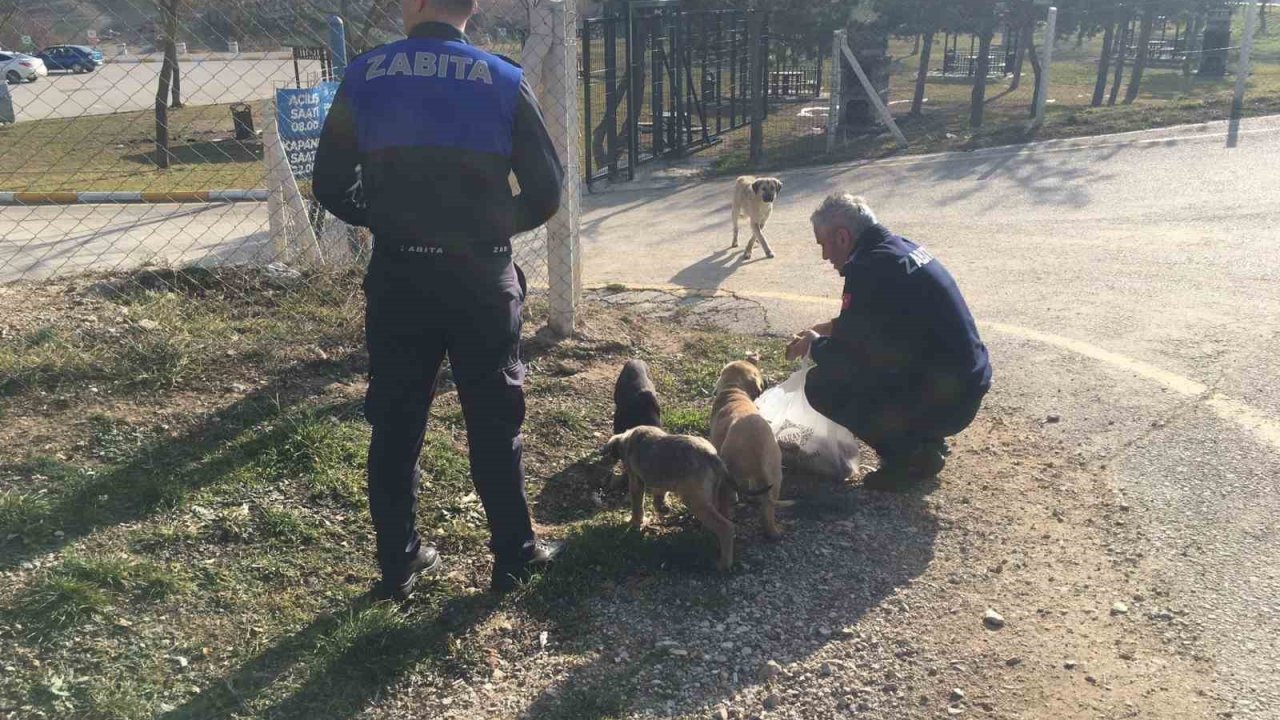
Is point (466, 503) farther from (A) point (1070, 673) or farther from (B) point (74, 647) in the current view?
(A) point (1070, 673)

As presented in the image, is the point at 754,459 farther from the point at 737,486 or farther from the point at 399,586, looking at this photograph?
the point at 399,586

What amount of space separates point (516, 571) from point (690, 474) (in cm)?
76

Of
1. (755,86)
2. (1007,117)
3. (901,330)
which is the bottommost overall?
(901,330)

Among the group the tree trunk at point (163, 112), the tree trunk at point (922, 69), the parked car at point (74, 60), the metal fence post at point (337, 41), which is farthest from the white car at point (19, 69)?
the tree trunk at point (922, 69)

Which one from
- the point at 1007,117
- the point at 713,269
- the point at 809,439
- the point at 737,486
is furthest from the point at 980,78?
the point at 737,486

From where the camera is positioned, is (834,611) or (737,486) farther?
(737,486)

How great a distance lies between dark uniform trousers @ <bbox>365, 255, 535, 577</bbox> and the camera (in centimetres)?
311

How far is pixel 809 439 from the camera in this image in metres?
4.61

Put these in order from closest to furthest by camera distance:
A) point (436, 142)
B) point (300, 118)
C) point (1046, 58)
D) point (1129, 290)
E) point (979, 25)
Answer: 1. point (436, 142)
2. point (300, 118)
3. point (1129, 290)
4. point (1046, 58)
5. point (979, 25)

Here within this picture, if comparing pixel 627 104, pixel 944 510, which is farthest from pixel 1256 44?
pixel 944 510

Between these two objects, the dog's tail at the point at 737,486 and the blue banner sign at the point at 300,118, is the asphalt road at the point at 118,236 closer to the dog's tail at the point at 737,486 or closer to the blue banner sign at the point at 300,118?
the blue banner sign at the point at 300,118

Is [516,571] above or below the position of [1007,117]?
below

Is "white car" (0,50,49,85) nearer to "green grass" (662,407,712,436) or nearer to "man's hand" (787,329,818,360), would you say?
"green grass" (662,407,712,436)

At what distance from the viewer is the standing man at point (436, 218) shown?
3.02 meters
